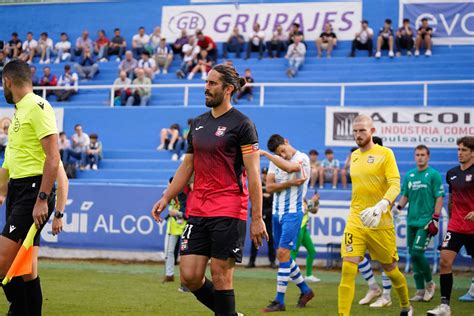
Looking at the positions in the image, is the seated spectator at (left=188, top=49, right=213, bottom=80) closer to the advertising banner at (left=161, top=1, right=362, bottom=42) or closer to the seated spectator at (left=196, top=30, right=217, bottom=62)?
the seated spectator at (left=196, top=30, right=217, bottom=62)

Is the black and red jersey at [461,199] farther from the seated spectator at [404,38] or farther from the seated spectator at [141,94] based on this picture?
the seated spectator at [141,94]

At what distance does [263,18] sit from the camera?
101 ft

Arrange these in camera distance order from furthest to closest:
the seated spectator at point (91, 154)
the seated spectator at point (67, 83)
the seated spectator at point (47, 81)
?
the seated spectator at point (47, 81)
the seated spectator at point (67, 83)
the seated spectator at point (91, 154)

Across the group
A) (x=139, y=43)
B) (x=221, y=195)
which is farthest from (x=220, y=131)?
(x=139, y=43)

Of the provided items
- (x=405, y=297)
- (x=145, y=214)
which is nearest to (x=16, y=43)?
(x=145, y=214)

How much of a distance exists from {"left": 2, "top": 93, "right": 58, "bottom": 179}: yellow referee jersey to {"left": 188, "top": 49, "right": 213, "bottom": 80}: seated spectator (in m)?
20.0

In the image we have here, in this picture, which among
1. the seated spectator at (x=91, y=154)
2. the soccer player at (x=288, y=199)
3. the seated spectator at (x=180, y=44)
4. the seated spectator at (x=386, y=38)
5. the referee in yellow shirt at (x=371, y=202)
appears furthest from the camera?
the seated spectator at (x=180, y=44)

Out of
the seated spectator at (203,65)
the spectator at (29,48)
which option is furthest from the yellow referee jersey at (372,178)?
the spectator at (29,48)

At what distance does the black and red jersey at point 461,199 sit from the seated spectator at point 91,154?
46.9ft

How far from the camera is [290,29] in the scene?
2978 centimetres

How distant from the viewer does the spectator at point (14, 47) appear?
31406mm

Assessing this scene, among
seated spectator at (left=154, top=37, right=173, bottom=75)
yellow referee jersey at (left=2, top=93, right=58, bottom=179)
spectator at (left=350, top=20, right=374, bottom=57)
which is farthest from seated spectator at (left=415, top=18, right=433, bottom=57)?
yellow referee jersey at (left=2, top=93, right=58, bottom=179)

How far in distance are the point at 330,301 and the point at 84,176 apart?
1263 cm

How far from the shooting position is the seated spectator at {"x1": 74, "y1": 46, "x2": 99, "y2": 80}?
29906mm
